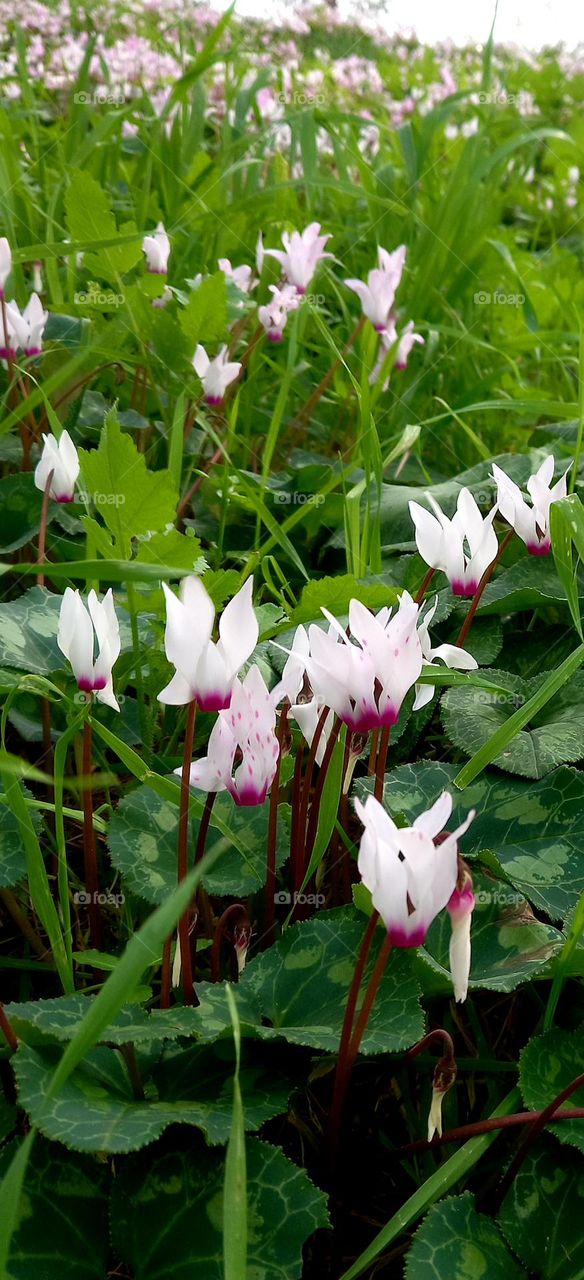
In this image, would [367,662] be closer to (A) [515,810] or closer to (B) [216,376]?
(A) [515,810]

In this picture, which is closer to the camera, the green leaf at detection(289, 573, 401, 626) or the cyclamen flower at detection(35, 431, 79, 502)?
the green leaf at detection(289, 573, 401, 626)

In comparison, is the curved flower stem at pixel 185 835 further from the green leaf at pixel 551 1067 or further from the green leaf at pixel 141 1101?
the green leaf at pixel 551 1067

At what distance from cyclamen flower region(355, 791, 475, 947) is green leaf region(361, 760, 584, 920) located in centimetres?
45

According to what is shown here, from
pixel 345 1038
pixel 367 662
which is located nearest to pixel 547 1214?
pixel 345 1038

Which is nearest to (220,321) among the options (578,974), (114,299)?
(114,299)

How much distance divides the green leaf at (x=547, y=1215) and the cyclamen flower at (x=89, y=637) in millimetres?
670

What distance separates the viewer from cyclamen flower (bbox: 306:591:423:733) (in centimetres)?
113

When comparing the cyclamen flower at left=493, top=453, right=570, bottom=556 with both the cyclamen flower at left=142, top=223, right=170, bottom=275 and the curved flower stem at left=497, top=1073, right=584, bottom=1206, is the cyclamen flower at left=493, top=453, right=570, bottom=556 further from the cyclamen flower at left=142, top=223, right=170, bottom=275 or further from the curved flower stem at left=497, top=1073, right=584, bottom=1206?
the cyclamen flower at left=142, top=223, right=170, bottom=275

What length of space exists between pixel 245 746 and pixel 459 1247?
1.76ft

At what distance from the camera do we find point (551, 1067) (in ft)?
4.00

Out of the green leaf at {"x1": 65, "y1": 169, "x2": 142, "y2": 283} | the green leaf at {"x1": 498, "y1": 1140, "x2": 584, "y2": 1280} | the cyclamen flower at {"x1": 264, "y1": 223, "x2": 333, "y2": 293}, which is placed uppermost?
the green leaf at {"x1": 65, "y1": 169, "x2": 142, "y2": 283}

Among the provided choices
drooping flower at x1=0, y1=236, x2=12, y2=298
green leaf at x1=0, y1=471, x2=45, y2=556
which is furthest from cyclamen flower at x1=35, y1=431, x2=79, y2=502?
drooping flower at x1=0, y1=236, x2=12, y2=298

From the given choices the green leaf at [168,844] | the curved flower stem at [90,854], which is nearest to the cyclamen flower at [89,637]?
the curved flower stem at [90,854]

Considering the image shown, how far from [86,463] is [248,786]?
529 mm
